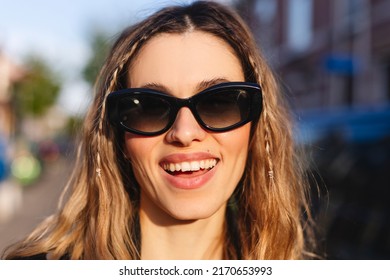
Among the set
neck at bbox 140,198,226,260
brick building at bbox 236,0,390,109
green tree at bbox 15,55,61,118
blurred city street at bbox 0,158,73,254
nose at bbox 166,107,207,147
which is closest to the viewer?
nose at bbox 166,107,207,147

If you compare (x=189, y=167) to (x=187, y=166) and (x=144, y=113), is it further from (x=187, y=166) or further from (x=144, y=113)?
(x=144, y=113)

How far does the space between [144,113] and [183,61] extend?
168 millimetres

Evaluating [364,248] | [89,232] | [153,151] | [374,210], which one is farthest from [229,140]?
[374,210]

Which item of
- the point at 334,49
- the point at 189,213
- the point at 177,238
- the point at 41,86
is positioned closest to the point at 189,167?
the point at 189,213

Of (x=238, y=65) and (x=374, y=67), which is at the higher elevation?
(x=374, y=67)

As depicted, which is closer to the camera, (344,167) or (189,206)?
(189,206)

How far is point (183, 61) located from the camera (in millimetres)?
1197

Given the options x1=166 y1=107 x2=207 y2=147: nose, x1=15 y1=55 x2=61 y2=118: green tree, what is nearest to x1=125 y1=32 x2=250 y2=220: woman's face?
x1=166 y1=107 x2=207 y2=147: nose

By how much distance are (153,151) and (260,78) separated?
0.41m

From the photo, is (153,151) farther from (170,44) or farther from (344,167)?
→ (344,167)

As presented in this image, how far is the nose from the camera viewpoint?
118 centimetres

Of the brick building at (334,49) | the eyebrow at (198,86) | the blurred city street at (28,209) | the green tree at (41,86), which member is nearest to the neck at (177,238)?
the eyebrow at (198,86)

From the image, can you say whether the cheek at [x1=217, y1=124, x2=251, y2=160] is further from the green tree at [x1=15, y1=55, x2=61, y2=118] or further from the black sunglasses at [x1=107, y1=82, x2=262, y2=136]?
the green tree at [x1=15, y1=55, x2=61, y2=118]
